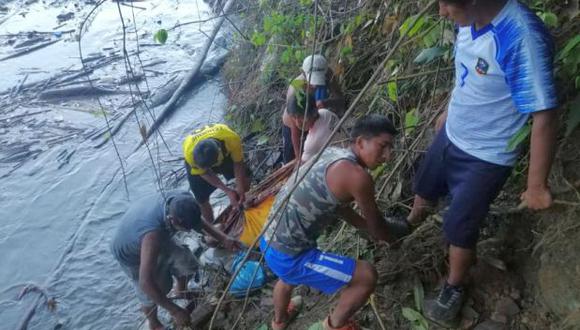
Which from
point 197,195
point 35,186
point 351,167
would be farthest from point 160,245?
point 35,186

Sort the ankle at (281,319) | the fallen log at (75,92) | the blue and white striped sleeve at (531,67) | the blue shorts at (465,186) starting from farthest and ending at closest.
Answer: the fallen log at (75,92) < the ankle at (281,319) < the blue shorts at (465,186) < the blue and white striped sleeve at (531,67)

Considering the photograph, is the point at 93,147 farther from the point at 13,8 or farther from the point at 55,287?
the point at 13,8

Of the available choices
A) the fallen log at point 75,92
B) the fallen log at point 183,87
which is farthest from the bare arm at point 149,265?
the fallen log at point 75,92

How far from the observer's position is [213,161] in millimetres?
4270

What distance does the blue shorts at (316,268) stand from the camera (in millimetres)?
2672

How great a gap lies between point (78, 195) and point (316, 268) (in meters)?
5.39

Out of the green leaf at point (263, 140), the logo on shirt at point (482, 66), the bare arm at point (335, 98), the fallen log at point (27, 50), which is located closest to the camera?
the logo on shirt at point (482, 66)

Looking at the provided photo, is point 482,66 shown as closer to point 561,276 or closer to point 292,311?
point 561,276

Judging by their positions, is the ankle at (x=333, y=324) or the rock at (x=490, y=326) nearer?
the rock at (x=490, y=326)

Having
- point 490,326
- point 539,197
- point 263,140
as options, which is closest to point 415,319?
point 490,326

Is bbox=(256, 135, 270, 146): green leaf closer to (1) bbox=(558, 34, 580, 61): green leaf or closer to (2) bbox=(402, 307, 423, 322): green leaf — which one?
(2) bbox=(402, 307, 423, 322): green leaf

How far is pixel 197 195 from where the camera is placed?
4.87 meters

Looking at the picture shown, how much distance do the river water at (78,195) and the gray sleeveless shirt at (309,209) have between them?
106 centimetres

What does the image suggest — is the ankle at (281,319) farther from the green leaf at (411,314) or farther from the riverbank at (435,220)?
the green leaf at (411,314)
